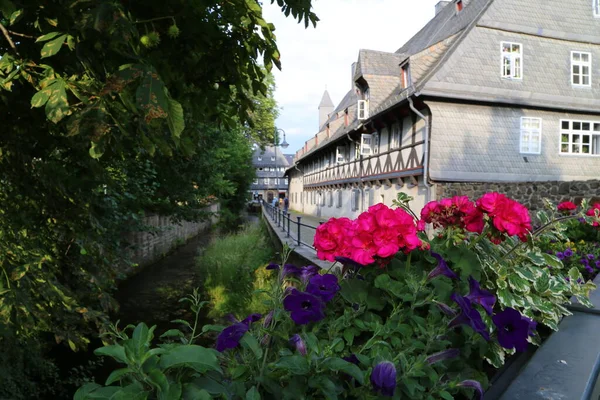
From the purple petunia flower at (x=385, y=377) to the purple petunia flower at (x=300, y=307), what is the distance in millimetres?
282

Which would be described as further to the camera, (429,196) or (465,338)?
(429,196)

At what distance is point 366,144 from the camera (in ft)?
61.6

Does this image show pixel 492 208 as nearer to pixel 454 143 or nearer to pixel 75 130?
pixel 75 130

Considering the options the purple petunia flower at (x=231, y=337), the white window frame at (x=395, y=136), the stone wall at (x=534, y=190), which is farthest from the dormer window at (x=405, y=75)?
the purple petunia flower at (x=231, y=337)

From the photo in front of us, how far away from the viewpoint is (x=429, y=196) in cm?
1384

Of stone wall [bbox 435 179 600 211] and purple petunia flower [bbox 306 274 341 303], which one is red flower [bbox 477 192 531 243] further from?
stone wall [bbox 435 179 600 211]

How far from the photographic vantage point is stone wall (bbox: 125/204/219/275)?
1301 centimetres

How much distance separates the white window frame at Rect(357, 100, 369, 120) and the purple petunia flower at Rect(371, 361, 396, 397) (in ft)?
59.8

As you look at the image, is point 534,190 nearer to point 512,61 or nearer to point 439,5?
point 512,61

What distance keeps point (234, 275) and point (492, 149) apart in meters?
9.55

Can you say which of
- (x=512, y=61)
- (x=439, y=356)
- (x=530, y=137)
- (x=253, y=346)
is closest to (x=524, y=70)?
(x=512, y=61)

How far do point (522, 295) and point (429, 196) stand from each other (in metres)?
12.3

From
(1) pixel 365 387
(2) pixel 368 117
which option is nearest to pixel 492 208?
(1) pixel 365 387

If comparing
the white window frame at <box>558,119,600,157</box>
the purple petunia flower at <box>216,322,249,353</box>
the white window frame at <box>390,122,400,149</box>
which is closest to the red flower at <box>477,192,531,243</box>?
the purple petunia flower at <box>216,322,249,353</box>
